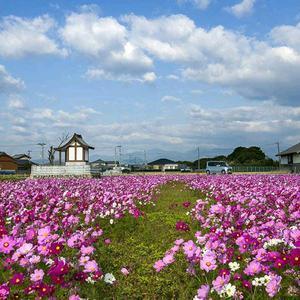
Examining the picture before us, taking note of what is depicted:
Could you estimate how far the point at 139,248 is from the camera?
6.99m

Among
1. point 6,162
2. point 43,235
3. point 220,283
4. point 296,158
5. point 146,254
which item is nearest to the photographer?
point 220,283


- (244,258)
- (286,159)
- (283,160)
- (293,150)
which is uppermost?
(293,150)

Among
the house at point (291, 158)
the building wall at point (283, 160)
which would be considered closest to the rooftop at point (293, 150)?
the house at point (291, 158)

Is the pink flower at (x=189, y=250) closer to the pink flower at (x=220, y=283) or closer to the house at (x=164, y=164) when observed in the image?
the pink flower at (x=220, y=283)

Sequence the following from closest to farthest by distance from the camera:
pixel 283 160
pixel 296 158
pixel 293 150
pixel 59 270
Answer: pixel 59 270
pixel 296 158
pixel 293 150
pixel 283 160

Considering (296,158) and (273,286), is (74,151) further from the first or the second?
(273,286)

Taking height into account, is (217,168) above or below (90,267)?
above

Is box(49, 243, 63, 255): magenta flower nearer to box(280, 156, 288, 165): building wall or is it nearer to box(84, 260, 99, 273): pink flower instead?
box(84, 260, 99, 273): pink flower

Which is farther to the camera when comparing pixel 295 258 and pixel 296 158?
pixel 296 158

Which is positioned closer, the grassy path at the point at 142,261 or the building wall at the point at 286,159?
the grassy path at the point at 142,261

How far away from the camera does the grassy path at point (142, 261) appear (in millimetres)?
4516

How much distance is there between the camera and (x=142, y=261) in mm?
6086

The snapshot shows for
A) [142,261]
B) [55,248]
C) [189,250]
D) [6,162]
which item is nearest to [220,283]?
[189,250]

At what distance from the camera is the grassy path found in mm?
4516
